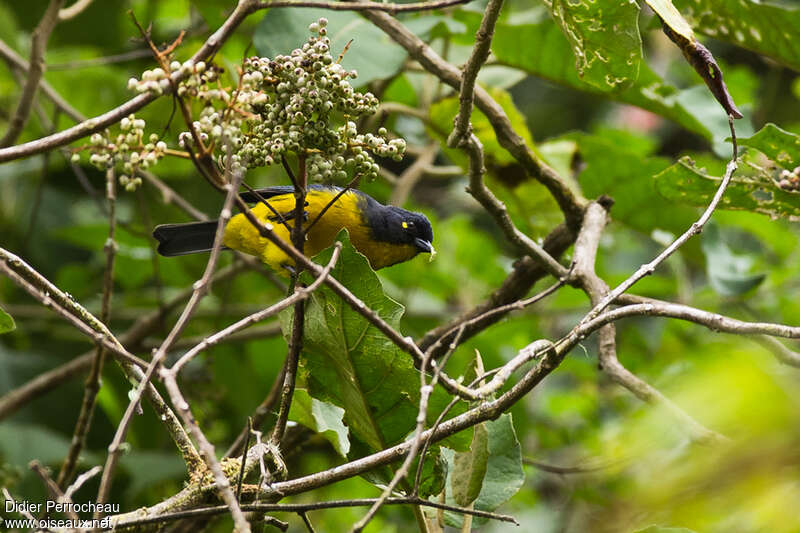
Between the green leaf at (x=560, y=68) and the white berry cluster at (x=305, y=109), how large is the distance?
1.90 meters

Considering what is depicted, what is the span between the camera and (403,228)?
4.16 meters

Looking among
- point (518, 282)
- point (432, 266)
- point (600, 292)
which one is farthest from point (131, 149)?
point (432, 266)

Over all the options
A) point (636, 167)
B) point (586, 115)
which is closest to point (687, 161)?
point (636, 167)

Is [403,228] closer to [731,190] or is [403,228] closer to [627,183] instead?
[627,183]

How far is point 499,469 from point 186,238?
2227mm

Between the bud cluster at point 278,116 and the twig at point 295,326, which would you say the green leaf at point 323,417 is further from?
the bud cluster at point 278,116

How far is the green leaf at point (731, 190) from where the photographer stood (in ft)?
9.32

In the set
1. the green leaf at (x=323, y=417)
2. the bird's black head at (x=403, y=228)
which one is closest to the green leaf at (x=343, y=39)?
the bird's black head at (x=403, y=228)

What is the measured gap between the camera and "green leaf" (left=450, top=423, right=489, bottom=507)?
93.4 inches

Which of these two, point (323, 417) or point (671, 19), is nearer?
point (671, 19)

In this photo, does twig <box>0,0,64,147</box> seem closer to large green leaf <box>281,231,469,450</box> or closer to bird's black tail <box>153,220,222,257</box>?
bird's black tail <box>153,220,222,257</box>

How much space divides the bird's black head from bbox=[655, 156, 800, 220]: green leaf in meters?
1.37

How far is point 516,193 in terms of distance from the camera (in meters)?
3.92

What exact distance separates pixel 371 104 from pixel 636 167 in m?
2.20
